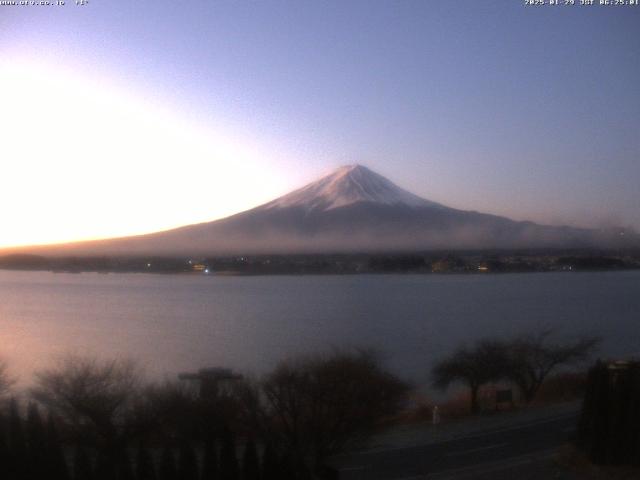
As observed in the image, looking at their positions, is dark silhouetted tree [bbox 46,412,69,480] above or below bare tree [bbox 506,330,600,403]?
above

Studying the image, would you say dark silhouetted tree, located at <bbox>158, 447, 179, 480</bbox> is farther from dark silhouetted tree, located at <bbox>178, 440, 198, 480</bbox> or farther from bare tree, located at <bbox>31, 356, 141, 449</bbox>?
bare tree, located at <bbox>31, 356, 141, 449</bbox>

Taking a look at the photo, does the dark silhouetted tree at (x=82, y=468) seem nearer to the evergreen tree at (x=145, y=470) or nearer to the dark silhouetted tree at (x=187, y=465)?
the evergreen tree at (x=145, y=470)

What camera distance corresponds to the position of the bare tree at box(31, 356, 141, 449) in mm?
5551

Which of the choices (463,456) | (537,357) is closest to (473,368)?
(537,357)

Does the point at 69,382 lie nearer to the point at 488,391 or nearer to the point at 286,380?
the point at 286,380

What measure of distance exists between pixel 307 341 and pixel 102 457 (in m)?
9.49

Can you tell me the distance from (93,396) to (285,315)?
13.7 m

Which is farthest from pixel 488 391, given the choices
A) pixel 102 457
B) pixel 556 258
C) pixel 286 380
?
pixel 556 258

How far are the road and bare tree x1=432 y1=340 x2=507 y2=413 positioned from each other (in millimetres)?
3055

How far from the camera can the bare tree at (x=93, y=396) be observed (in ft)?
18.2

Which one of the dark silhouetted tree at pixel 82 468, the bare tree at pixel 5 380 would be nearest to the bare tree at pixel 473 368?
the bare tree at pixel 5 380

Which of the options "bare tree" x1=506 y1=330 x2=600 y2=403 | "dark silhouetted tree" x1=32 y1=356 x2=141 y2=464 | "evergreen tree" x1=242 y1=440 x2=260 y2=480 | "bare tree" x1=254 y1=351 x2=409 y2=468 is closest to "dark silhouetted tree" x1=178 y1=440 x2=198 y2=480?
"evergreen tree" x1=242 y1=440 x2=260 y2=480

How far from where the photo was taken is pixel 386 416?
7.73 metres

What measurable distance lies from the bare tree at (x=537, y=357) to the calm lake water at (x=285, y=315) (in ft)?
3.80
